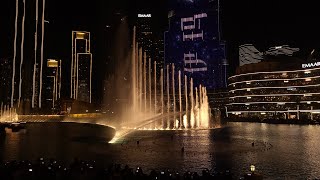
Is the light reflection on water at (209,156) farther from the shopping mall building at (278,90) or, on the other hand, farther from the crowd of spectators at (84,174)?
the shopping mall building at (278,90)

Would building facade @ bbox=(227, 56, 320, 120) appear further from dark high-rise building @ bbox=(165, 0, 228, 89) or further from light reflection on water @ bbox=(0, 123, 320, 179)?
light reflection on water @ bbox=(0, 123, 320, 179)

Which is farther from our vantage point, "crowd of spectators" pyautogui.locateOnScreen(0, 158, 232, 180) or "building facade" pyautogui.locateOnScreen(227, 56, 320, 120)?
"building facade" pyautogui.locateOnScreen(227, 56, 320, 120)

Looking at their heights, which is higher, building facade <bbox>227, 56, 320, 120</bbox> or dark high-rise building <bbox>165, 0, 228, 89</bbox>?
dark high-rise building <bbox>165, 0, 228, 89</bbox>

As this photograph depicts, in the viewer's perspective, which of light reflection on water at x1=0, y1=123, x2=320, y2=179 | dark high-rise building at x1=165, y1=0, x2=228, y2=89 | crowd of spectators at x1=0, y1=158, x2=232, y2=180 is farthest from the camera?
dark high-rise building at x1=165, y1=0, x2=228, y2=89

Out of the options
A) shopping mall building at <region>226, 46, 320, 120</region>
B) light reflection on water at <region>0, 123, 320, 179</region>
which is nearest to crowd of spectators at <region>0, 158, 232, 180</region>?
light reflection on water at <region>0, 123, 320, 179</region>

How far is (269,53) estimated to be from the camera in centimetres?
14112

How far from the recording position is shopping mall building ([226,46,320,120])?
11181cm

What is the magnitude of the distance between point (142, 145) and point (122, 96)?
9940 centimetres

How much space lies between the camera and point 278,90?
120 meters

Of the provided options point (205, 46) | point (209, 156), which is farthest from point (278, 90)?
point (209, 156)

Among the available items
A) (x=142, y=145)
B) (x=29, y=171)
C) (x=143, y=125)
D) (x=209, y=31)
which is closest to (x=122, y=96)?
(x=143, y=125)

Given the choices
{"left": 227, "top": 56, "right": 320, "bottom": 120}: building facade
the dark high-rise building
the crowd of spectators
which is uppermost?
the dark high-rise building

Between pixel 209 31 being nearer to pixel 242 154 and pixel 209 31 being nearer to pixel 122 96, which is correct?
pixel 122 96

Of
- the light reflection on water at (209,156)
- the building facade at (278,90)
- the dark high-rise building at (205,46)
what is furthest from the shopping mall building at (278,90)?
the light reflection on water at (209,156)
